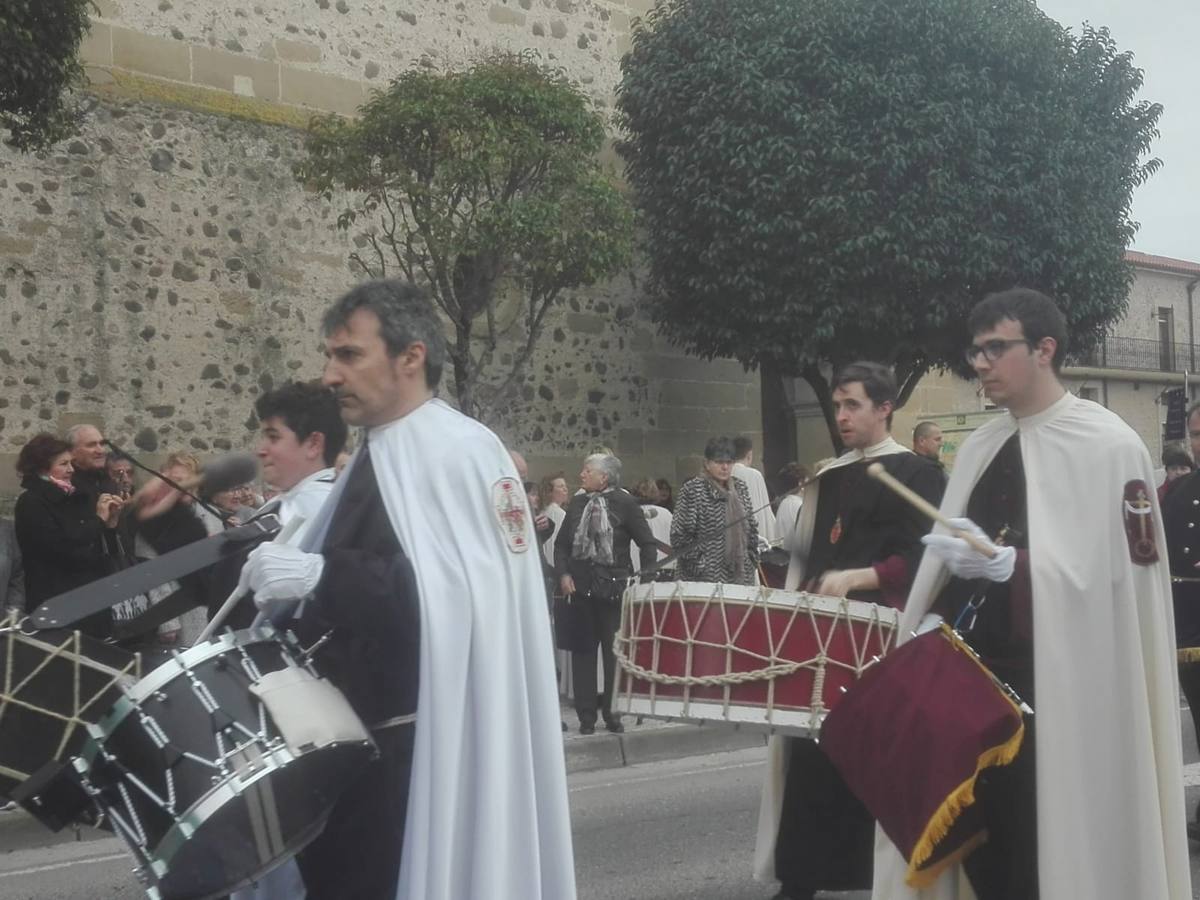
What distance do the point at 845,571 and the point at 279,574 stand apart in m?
2.76

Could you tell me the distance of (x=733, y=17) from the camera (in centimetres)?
1980

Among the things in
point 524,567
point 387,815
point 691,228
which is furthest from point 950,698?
point 691,228

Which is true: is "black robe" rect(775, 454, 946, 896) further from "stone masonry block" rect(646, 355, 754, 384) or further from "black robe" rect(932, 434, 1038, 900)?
"stone masonry block" rect(646, 355, 754, 384)

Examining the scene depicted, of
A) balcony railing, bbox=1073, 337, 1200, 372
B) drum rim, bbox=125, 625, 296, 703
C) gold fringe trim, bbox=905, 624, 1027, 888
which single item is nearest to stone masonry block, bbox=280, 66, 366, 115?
gold fringe trim, bbox=905, 624, 1027, 888

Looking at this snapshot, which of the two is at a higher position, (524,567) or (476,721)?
(524,567)

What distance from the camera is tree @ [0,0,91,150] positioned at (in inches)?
415

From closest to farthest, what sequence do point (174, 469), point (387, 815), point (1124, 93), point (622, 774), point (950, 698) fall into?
point (387, 815), point (950, 698), point (174, 469), point (622, 774), point (1124, 93)

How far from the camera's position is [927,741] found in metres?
4.33

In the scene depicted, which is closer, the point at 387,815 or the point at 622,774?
the point at 387,815

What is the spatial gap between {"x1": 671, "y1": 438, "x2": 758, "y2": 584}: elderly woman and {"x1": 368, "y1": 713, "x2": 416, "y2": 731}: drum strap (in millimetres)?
Result: 8073

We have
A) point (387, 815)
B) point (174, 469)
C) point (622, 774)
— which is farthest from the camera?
point (622, 774)

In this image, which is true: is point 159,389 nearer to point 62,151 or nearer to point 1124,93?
point 62,151

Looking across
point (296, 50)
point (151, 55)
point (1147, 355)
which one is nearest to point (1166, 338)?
point (1147, 355)

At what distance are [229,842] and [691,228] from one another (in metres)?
17.4
